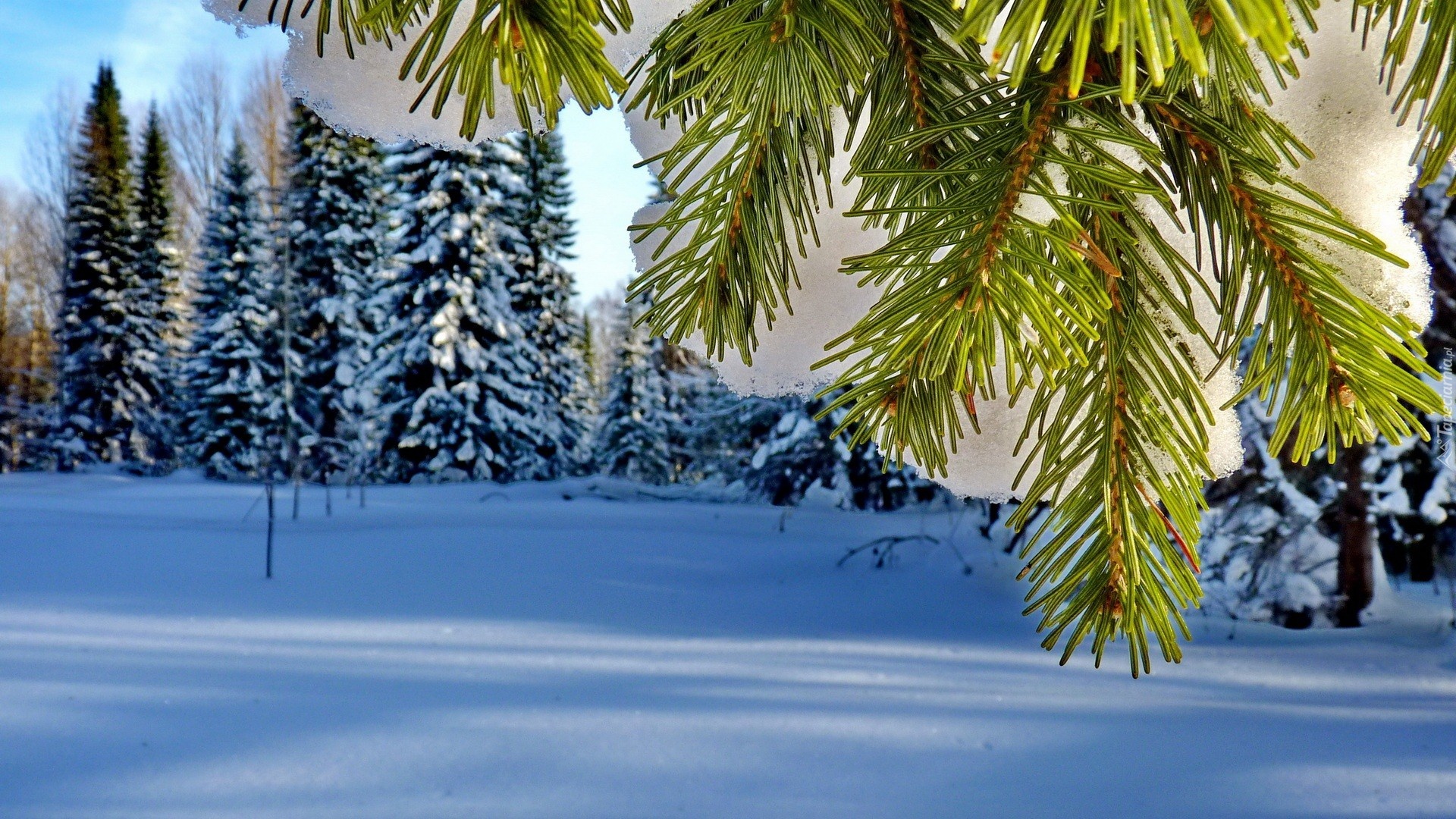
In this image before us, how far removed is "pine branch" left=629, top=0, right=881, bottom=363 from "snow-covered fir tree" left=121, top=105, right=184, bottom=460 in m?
19.2

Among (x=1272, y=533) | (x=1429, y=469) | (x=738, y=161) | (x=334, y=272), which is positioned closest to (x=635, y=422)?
(x=334, y=272)

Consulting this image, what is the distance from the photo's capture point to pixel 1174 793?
3123 mm

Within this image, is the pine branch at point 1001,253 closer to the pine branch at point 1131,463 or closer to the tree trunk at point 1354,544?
the pine branch at point 1131,463

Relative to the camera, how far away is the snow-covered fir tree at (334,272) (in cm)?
1411

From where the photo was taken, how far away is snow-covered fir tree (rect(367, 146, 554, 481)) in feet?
41.7

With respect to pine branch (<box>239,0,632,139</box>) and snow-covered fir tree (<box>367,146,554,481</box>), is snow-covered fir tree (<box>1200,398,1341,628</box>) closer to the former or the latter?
pine branch (<box>239,0,632,139</box>)

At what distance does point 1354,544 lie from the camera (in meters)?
4.48

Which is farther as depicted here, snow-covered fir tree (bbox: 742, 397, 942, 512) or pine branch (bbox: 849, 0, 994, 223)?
snow-covered fir tree (bbox: 742, 397, 942, 512)

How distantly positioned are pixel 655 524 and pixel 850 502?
2.83 m

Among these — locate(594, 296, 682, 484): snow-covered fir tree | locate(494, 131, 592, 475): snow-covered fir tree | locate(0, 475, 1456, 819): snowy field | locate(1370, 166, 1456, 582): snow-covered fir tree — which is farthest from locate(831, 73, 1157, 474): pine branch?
locate(594, 296, 682, 484): snow-covered fir tree

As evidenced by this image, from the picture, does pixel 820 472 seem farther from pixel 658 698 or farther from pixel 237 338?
pixel 237 338

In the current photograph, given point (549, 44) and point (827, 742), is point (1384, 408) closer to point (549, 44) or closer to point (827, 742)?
point (549, 44)

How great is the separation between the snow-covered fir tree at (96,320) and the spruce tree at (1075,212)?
1959 centimetres

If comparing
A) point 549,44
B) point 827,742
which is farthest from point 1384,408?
point 827,742
